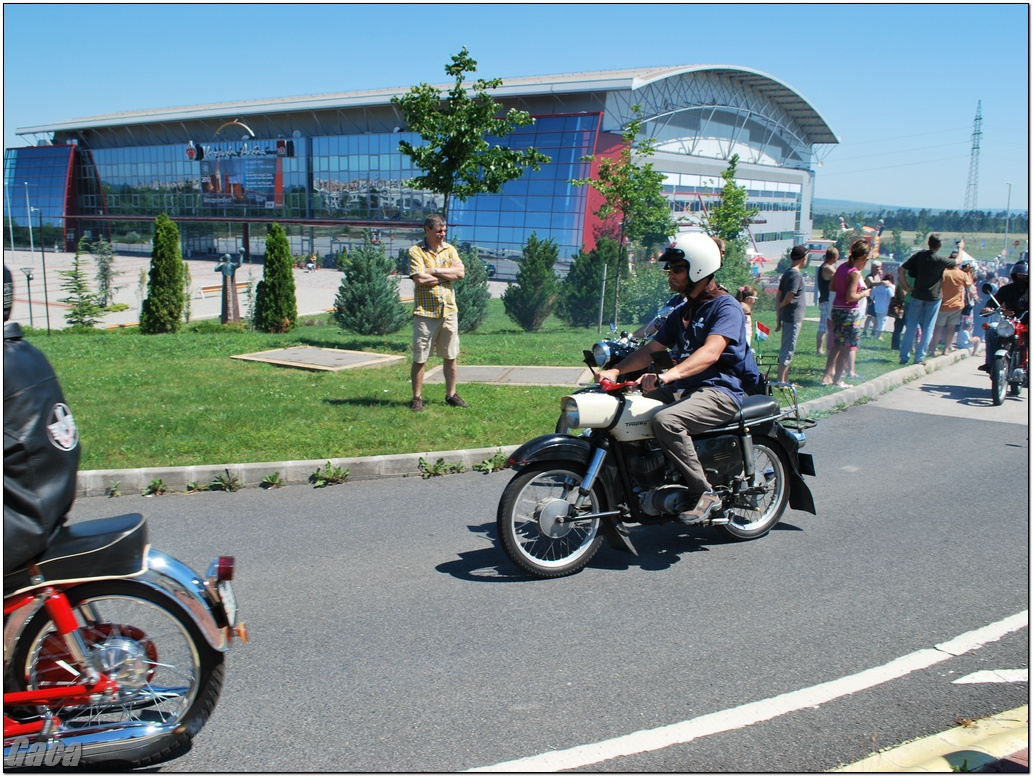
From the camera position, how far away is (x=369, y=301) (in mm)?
17109

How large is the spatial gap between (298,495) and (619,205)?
62.6ft

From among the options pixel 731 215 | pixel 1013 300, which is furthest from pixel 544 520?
pixel 731 215

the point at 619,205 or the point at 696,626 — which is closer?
the point at 696,626

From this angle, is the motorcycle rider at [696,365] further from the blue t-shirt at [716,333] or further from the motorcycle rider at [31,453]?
the motorcycle rider at [31,453]

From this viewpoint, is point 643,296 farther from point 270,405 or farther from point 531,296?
point 270,405

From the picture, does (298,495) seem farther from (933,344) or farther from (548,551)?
(933,344)

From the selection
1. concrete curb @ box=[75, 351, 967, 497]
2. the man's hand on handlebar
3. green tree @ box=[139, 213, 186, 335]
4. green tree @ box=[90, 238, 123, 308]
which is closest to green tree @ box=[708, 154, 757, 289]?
green tree @ box=[139, 213, 186, 335]

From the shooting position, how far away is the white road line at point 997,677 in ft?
13.1

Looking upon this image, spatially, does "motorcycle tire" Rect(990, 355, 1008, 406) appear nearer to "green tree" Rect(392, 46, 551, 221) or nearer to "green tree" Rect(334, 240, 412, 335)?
"green tree" Rect(392, 46, 551, 221)

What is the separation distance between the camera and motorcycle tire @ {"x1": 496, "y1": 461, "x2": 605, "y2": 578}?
16.3 ft

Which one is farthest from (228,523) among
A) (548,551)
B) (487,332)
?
(487,332)

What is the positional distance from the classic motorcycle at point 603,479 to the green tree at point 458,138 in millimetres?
9812

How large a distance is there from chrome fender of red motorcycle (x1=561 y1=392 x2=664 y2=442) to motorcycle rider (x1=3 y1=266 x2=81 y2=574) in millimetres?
2766

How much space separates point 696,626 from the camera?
14.8ft
